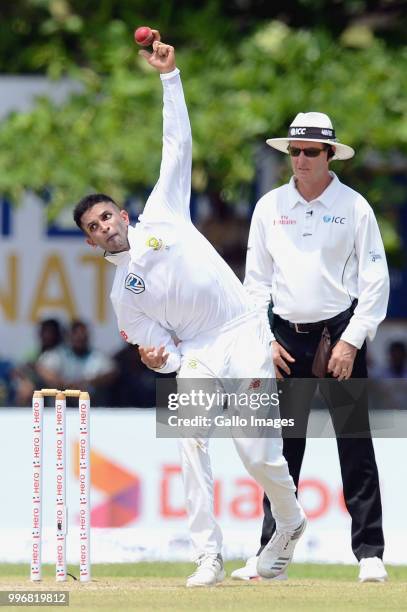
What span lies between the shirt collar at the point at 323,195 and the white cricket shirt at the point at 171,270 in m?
0.52

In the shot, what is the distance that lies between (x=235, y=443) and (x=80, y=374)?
574 centimetres

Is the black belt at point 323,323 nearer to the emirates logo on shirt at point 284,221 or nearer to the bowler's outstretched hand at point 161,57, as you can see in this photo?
the emirates logo on shirt at point 284,221

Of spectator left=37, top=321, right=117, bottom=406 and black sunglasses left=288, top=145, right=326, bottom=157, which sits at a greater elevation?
black sunglasses left=288, top=145, right=326, bottom=157

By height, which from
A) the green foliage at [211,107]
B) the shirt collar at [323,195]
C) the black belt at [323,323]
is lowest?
the black belt at [323,323]

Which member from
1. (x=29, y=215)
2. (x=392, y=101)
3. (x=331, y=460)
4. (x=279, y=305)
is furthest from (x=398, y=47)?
(x=279, y=305)

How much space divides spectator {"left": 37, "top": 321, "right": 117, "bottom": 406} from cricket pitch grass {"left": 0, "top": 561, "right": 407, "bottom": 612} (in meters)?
4.50

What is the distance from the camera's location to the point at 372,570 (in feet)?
26.2

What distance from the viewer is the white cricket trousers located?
7664 millimetres

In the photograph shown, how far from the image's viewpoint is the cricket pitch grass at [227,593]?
7.00m

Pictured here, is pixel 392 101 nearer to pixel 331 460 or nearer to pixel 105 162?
pixel 105 162

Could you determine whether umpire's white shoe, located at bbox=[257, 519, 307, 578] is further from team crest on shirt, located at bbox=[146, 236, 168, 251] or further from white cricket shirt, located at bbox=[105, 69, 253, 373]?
team crest on shirt, located at bbox=[146, 236, 168, 251]

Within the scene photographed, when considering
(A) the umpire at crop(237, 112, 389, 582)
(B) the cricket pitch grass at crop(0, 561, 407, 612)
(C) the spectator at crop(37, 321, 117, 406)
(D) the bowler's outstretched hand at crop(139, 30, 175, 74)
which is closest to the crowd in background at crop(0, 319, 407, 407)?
(C) the spectator at crop(37, 321, 117, 406)

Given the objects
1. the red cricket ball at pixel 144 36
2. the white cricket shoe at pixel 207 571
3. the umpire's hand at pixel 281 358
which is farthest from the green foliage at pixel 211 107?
the white cricket shoe at pixel 207 571

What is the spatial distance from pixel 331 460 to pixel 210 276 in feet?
9.66
